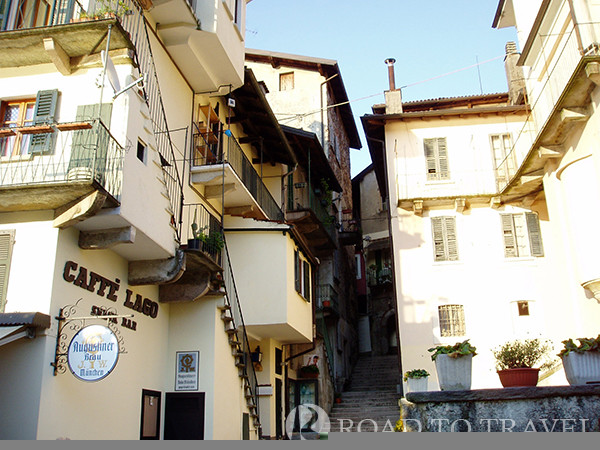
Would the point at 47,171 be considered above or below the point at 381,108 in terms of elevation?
below

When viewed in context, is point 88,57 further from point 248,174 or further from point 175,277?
point 248,174

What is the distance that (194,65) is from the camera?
1506 cm

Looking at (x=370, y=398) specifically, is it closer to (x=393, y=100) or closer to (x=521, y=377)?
(x=393, y=100)

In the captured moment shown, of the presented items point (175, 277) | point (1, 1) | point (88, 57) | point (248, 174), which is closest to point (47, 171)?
point (88, 57)

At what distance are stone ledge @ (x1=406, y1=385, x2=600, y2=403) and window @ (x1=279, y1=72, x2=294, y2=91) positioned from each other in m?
22.8

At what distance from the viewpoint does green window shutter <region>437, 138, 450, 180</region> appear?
73.0ft

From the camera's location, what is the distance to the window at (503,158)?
2161 cm

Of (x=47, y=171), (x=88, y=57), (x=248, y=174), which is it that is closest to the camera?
(x=47, y=171)

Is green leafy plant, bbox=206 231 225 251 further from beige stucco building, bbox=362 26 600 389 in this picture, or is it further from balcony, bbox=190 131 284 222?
beige stucco building, bbox=362 26 600 389

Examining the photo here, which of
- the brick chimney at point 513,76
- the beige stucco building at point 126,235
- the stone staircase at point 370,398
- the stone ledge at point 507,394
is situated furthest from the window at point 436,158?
the stone ledge at point 507,394

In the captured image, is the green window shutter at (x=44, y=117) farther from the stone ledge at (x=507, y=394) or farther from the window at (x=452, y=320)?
the window at (x=452, y=320)

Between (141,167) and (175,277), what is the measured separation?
2389mm

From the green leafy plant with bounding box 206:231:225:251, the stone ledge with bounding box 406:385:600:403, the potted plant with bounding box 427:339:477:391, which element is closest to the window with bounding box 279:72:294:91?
the green leafy plant with bounding box 206:231:225:251

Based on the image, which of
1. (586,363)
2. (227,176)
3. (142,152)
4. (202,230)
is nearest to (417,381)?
(586,363)
